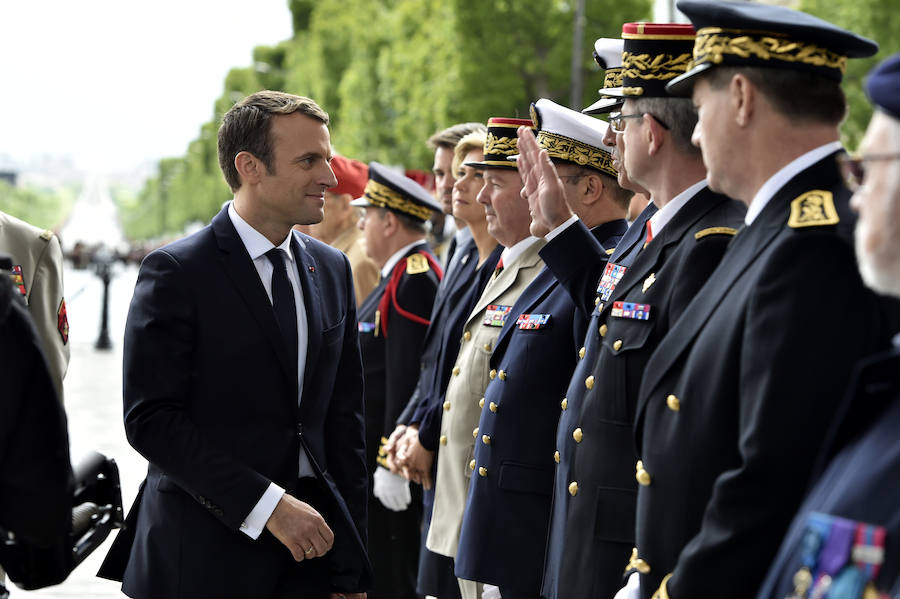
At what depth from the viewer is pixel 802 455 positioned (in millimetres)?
2523

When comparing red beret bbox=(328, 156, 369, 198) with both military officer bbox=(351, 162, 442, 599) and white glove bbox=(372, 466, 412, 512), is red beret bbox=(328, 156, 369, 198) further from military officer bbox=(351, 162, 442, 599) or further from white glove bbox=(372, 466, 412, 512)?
white glove bbox=(372, 466, 412, 512)

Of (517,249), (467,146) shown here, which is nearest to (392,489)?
(517,249)

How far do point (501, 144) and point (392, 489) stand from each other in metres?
1.72

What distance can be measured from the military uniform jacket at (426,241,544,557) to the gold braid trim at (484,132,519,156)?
425 mm

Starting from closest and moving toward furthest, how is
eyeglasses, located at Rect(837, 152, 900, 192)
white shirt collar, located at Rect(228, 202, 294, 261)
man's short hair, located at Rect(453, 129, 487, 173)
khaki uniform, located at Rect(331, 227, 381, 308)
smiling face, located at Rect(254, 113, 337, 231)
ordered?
eyeglasses, located at Rect(837, 152, 900, 192), white shirt collar, located at Rect(228, 202, 294, 261), smiling face, located at Rect(254, 113, 337, 231), man's short hair, located at Rect(453, 129, 487, 173), khaki uniform, located at Rect(331, 227, 381, 308)

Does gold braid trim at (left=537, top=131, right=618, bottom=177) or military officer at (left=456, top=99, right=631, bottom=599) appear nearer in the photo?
military officer at (left=456, top=99, right=631, bottom=599)

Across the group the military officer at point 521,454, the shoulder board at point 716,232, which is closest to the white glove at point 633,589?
the shoulder board at point 716,232

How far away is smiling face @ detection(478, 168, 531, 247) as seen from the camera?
5.06 metres

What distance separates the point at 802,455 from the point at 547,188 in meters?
1.74

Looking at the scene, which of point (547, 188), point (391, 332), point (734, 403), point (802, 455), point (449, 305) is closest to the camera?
point (802, 455)

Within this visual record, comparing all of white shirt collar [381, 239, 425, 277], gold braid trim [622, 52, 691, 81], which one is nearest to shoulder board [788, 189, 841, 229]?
gold braid trim [622, 52, 691, 81]

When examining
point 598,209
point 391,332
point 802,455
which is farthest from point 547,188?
point 391,332

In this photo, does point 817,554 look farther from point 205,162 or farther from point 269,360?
point 205,162

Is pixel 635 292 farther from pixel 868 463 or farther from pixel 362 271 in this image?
pixel 362 271
